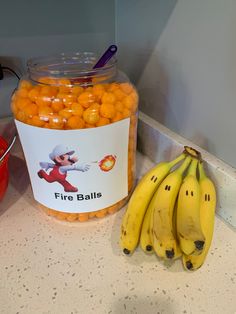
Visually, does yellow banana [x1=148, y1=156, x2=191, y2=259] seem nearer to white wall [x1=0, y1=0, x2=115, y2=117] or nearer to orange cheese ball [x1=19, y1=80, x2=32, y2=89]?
orange cheese ball [x1=19, y1=80, x2=32, y2=89]

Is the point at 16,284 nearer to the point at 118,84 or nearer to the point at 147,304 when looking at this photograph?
the point at 147,304

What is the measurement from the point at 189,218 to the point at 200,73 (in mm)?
243

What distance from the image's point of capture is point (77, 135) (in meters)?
0.42

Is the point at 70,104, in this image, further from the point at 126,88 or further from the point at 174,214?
the point at 174,214

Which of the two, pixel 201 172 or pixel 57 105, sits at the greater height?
pixel 57 105

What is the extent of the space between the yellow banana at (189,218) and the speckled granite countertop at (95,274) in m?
0.06

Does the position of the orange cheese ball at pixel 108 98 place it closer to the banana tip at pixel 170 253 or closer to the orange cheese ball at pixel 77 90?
the orange cheese ball at pixel 77 90

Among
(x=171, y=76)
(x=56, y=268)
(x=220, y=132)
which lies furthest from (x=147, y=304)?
(x=171, y=76)

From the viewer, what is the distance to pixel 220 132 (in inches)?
18.9

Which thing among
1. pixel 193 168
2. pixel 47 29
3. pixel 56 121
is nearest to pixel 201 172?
pixel 193 168

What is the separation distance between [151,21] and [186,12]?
0.34 feet

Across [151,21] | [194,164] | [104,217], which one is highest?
[151,21]

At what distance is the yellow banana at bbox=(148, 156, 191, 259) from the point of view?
40 cm

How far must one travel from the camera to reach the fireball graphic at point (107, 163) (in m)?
0.45
